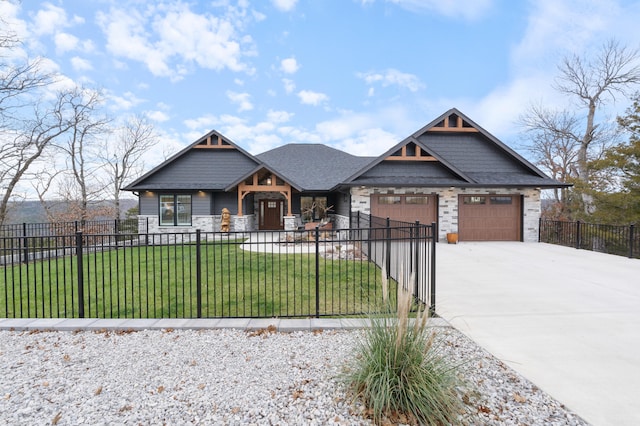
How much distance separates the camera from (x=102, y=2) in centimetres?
1063

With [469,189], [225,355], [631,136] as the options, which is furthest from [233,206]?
[631,136]

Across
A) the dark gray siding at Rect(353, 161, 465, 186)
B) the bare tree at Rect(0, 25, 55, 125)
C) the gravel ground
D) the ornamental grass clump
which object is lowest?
the gravel ground

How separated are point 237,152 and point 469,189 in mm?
13116

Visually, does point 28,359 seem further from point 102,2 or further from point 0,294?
point 102,2

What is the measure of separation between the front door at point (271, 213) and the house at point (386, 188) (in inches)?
2.5

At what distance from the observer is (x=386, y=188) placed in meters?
13.1

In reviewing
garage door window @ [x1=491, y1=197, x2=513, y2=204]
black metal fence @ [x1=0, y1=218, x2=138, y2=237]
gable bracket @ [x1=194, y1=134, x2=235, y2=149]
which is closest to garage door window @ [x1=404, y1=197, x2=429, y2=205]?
garage door window @ [x1=491, y1=197, x2=513, y2=204]

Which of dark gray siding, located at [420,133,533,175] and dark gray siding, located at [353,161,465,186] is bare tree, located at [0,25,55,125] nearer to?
dark gray siding, located at [353,161,465,186]

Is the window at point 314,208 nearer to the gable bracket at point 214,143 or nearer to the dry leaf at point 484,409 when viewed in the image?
the gable bracket at point 214,143

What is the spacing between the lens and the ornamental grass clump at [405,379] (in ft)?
7.72

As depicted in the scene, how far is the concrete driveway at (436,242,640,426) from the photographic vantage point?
2.80 metres

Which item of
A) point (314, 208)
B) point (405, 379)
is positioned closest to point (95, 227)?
point (314, 208)

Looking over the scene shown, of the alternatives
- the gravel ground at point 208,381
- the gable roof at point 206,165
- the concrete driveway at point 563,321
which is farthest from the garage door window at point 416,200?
the gravel ground at point 208,381

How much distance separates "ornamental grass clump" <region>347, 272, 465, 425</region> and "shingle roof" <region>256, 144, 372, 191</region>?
1295cm
